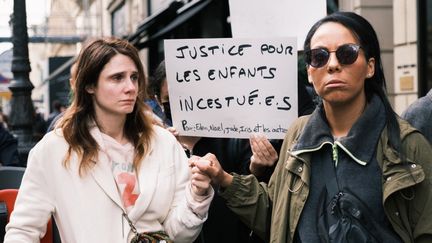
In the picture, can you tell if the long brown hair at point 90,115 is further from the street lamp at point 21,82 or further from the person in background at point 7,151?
the street lamp at point 21,82

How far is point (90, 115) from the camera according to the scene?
2.86 meters

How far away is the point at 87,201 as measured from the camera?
104 inches

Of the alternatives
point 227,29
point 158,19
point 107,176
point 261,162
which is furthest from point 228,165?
point 158,19

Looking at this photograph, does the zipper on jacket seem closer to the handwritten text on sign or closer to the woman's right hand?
the woman's right hand

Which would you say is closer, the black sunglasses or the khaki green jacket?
the khaki green jacket

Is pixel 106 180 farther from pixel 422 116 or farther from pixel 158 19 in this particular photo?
pixel 158 19

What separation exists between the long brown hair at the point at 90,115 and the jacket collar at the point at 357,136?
696mm

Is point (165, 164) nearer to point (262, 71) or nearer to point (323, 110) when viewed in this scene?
point (323, 110)

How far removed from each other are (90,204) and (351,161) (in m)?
1.02

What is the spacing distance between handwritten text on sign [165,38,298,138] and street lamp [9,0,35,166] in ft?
13.1

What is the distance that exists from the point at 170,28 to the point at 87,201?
10.4 metres

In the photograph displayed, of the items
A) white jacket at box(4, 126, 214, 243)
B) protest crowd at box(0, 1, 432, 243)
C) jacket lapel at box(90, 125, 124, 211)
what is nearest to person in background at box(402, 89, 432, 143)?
protest crowd at box(0, 1, 432, 243)

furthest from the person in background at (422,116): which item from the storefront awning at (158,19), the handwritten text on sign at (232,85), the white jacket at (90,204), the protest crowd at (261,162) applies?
the storefront awning at (158,19)

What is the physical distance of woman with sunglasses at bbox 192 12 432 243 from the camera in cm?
226
